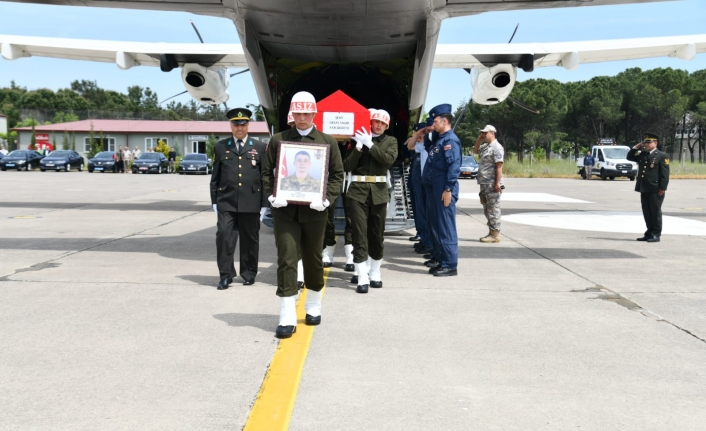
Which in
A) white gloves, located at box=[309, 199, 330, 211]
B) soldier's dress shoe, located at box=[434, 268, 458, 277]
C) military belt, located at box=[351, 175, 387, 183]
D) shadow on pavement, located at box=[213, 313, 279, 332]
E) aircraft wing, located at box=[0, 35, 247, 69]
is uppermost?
aircraft wing, located at box=[0, 35, 247, 69]

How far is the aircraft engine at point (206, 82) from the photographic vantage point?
1409cm

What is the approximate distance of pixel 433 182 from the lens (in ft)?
26.2

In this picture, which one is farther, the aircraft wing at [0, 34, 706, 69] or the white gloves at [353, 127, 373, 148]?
the aircraft wing at [0, 34, 706, 69]

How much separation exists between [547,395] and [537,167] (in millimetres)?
44430

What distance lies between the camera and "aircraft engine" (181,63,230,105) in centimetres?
1409

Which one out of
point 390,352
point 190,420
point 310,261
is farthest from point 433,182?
point 190,420

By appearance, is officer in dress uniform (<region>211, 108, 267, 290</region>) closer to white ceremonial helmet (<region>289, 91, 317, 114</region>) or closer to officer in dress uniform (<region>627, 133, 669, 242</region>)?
white ceremonial helmet (<region>289, 91, 317, 114</region>)

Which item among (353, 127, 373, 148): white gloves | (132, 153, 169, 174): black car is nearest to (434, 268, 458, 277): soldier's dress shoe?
(353, 127, 373, 148): white gloves

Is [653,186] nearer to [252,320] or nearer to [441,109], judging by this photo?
[441,109]

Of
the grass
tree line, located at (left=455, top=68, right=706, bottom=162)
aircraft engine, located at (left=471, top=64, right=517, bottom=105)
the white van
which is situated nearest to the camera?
aircraft engine, located at (left=471, top=64, right=517, bottom=105)

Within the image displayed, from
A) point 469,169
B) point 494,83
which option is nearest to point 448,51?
point 494,83

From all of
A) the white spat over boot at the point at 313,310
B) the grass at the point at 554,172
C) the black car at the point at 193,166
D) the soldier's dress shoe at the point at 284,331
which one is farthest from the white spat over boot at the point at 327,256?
the grass at the point at 554,172

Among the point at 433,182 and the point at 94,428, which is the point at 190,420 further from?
the point at 433,182

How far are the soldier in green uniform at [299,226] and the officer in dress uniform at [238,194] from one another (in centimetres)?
175
